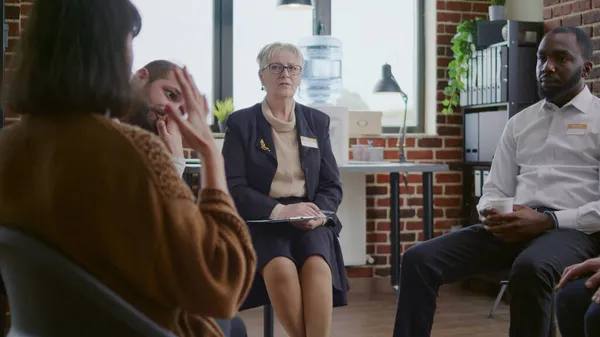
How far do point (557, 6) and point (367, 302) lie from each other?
210 centimetres

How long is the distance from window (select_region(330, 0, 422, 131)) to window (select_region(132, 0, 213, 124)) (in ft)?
2.91

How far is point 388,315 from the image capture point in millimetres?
4227

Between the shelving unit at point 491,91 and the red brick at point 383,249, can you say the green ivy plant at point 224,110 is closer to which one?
the red brick at point 383,249

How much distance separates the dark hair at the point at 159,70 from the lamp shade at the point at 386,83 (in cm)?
272

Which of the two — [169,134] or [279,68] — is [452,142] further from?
[169,134]

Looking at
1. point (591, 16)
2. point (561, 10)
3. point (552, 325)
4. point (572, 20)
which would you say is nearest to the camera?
point (552, 325)

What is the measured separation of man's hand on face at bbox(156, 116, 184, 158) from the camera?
1.99m

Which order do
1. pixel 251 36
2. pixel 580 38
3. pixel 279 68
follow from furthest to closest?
pixel 251 36, pixel 279 68, pixel 580 38

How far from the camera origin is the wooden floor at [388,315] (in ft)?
12.5

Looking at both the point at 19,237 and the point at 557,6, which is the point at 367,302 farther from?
the point at 19,237

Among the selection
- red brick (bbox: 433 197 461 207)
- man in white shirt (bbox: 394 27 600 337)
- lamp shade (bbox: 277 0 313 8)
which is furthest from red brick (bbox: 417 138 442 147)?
man in white shirt (bbox: 394 27 600 337)

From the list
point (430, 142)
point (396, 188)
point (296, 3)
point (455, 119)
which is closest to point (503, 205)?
point (396, 188)

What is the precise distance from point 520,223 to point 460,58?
2.59 m

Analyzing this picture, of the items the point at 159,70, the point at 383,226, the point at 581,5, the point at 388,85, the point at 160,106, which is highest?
the point at 581,5
